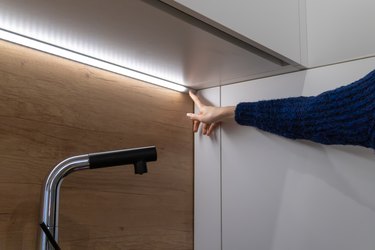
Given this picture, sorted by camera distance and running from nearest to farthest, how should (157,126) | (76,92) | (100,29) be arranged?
(100,29) < (76,92) < (157,126)

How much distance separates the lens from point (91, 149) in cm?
78

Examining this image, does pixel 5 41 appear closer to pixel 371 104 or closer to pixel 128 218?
pixel 128 218

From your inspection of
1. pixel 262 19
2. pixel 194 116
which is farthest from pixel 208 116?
pixel 262 19

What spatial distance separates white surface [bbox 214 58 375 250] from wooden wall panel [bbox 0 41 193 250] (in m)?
0.13

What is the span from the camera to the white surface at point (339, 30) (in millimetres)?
777

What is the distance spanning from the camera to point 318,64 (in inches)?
33.0

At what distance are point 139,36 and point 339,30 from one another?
17.3 inches

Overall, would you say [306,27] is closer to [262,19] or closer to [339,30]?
[339,30]

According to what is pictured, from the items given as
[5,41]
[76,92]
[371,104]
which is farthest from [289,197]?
[5,41]

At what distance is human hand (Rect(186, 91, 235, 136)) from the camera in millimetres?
917

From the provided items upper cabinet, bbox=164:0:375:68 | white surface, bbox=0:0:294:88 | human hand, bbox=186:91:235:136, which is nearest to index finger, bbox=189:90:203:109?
human hand, bbox=186:91:235:136

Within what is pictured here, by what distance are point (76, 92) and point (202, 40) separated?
28 cm

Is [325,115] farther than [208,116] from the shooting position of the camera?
No

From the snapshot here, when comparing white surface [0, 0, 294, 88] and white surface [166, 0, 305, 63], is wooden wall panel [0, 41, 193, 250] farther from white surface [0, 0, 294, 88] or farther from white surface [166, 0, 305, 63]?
white surface [166, 0, 305, 63]
